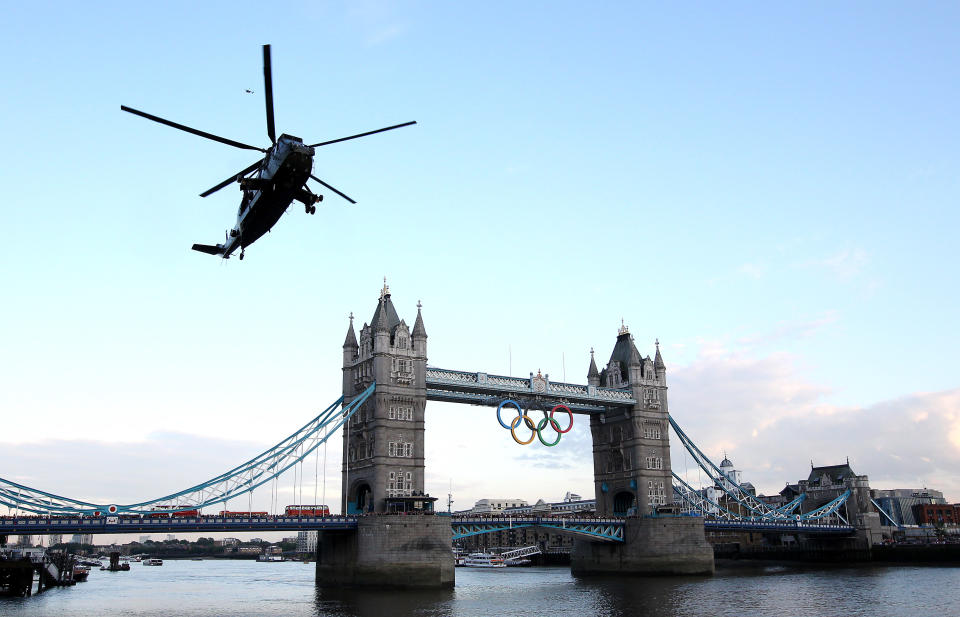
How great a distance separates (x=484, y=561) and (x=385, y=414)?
3161 inches

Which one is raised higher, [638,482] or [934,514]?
[638,482]

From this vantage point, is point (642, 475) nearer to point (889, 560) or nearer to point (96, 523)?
point (889, 560)

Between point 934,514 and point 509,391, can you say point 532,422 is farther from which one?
point 934,514

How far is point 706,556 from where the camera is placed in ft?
351

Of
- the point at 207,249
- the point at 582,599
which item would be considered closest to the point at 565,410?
the point at 582,599

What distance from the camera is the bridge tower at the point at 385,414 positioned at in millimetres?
92312

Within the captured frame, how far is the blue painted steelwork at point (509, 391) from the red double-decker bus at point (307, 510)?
20130 millimetres

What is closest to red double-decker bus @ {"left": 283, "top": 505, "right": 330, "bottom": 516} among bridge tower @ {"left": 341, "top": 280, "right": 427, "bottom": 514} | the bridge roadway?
the bridge roadway

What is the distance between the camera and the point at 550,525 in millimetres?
99875

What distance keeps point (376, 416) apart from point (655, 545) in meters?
40.5

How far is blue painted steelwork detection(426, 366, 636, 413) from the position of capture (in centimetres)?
10100

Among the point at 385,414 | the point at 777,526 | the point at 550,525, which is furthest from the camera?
the point at 777,526

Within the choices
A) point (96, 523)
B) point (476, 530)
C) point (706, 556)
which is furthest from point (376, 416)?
Result: point (706, 556)

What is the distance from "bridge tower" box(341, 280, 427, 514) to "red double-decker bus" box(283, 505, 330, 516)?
235 inches
